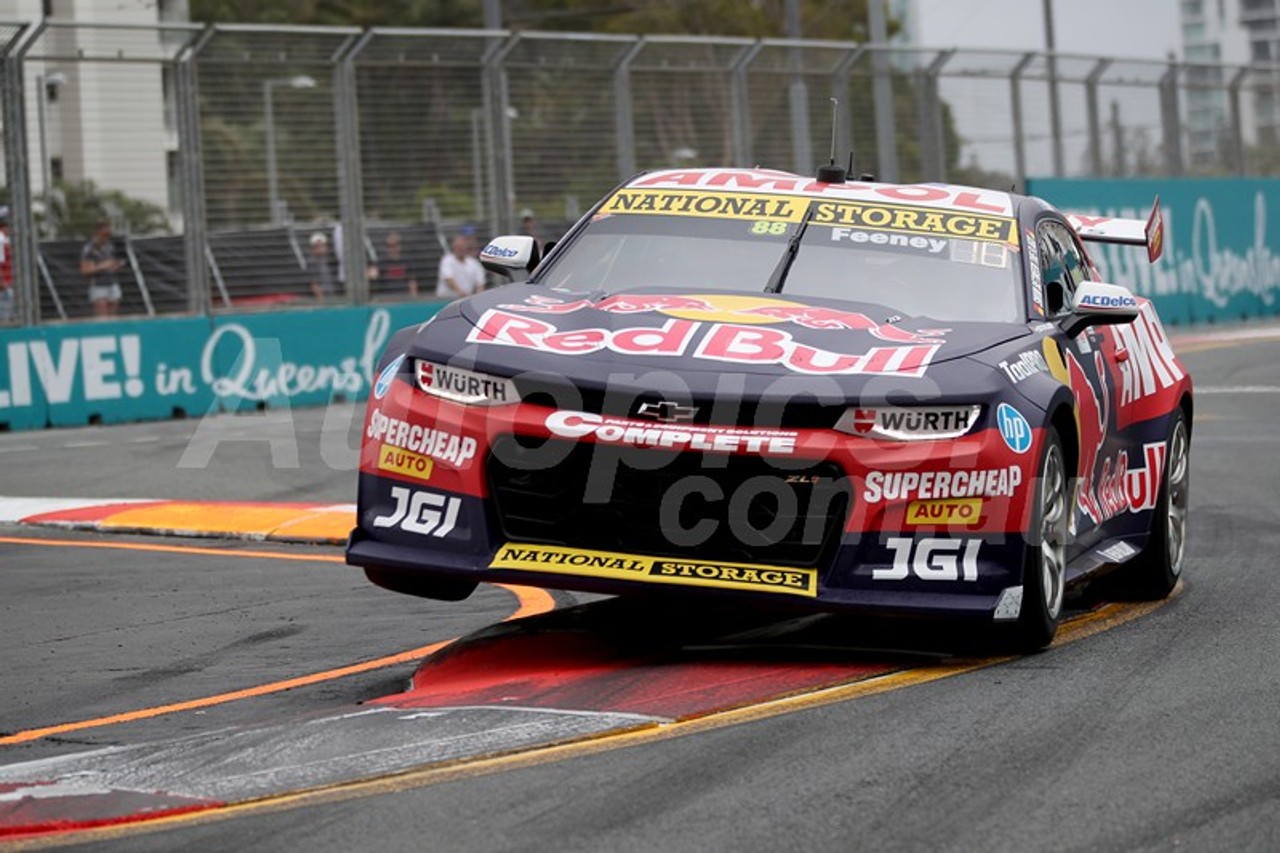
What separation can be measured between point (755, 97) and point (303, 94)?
19.7 feet

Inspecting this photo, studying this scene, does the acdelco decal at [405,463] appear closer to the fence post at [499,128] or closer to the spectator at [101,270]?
the spectator at [101,270]

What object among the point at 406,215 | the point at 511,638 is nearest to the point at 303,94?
the point at 406,215

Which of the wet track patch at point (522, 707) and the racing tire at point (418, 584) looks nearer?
the wet track patch at point (522, 707)

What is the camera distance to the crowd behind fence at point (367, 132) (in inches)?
784

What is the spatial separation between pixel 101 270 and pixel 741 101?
8.32 m

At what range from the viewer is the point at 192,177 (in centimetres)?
2086

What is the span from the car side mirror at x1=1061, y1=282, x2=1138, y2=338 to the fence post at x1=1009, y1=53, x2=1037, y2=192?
2196 centimetres

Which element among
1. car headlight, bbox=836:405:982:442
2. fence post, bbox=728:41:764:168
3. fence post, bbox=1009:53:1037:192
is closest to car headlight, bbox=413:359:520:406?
car headlight, bbox=836:405:982:442

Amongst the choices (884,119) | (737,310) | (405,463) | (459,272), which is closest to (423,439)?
(405,463)

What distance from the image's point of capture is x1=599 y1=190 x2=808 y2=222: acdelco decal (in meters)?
8.30

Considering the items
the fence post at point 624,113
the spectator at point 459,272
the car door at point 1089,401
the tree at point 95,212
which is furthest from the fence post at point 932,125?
the car door at point 1089,401

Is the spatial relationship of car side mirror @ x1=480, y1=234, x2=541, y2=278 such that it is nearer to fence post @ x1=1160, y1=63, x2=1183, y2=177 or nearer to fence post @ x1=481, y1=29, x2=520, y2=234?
fence post @ x1=481, y1=29, x2=520, y2=234

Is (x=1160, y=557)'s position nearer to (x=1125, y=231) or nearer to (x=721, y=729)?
(x=1125, y=231)

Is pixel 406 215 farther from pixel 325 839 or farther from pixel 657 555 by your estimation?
pixel 325 839
